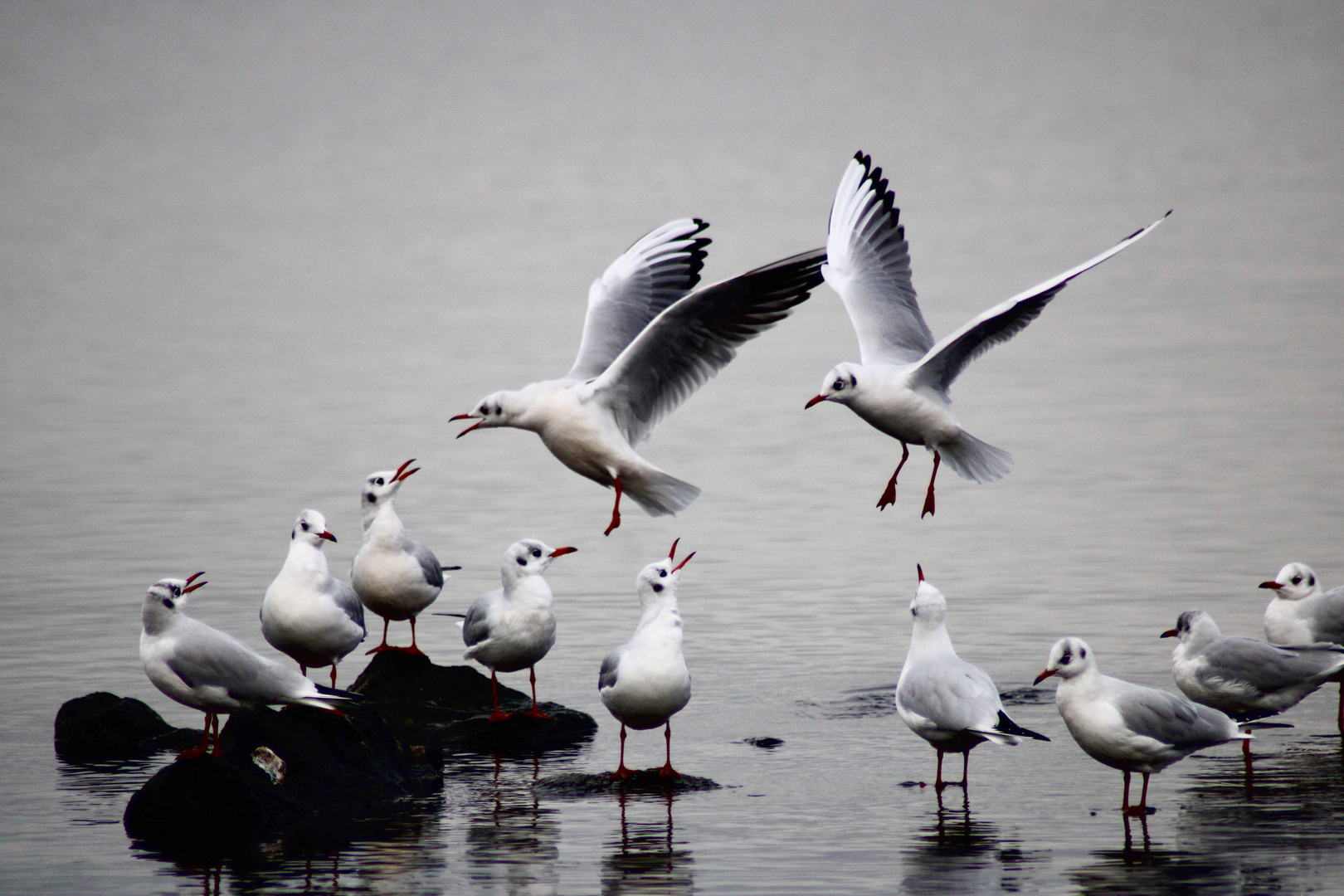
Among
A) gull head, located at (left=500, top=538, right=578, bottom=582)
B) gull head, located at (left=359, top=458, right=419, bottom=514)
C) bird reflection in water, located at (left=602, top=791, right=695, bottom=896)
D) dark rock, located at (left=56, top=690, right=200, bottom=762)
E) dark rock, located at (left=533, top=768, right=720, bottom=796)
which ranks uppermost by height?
gull head, located at (left=359, top=458, right=419, bottom=514)

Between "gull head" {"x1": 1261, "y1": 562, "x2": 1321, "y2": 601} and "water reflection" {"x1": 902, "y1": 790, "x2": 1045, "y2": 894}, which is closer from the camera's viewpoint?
"water reflection" {"x1": 902, "y1": 790, "x2": 1045, "y2": 894}

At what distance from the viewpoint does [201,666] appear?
7.84 m

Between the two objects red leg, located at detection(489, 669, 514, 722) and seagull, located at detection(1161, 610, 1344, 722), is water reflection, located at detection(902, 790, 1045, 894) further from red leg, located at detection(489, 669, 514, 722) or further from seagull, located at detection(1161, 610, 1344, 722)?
red leg, located at detection(489, 669, 514, 722)

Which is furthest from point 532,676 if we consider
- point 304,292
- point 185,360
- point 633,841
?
point 304,292

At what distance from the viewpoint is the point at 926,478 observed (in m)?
17.6

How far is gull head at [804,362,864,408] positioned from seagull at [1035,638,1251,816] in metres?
2.51

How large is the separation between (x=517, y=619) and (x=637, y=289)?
300 cm

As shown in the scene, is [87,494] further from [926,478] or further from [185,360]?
[185,360]

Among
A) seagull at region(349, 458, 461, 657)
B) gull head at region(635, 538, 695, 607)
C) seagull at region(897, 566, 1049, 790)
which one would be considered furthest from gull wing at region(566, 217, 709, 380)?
seagull at region(897, 566, 1049, 790)

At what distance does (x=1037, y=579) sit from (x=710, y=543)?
2698mm

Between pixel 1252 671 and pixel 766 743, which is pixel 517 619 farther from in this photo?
pixel 1252 671

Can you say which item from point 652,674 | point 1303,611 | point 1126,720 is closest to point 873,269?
point 1303,611

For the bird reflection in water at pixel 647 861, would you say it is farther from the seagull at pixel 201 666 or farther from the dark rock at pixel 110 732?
the dark rock at pixel 110 732

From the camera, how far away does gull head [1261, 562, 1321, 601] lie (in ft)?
31.0
